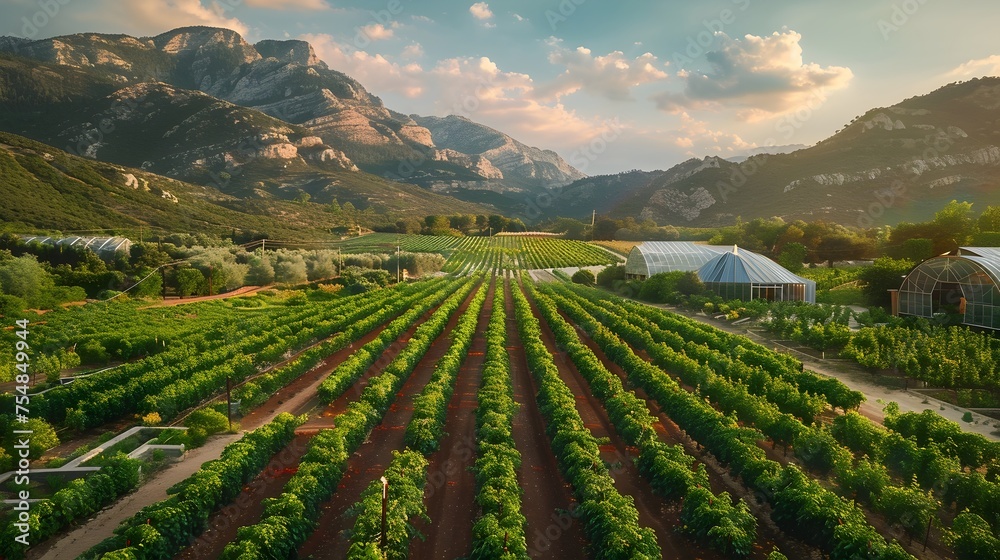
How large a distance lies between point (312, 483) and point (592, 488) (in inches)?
247

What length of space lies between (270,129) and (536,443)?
16759 cm

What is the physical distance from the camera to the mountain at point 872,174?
380 feet

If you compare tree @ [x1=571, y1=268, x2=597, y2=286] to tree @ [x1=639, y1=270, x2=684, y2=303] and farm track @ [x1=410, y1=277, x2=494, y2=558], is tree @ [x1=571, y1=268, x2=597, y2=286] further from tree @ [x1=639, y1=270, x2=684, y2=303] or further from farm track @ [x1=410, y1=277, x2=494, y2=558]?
farm track @ [x1=410, y1=277, x2=494, y2=558]

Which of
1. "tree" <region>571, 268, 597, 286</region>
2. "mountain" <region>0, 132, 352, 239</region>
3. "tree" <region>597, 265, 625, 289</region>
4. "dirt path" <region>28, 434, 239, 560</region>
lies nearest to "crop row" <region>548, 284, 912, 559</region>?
"dirt path" <region>28, 434, 239, 560</region>

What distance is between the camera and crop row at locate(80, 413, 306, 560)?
9.23 m

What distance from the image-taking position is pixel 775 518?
11.4 meters

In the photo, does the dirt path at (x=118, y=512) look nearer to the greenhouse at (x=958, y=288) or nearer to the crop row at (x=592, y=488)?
the crop row at (x=592, y=488)

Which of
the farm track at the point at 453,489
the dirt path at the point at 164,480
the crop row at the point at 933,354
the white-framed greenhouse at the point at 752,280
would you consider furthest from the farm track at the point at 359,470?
the white-framed greenhouse at the point at 752,280

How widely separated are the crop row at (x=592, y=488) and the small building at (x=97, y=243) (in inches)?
2271

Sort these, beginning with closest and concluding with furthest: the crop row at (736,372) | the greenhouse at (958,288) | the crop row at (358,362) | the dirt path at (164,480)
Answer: the dirt path at (164,480), the crop row at (736,372), the crop row at (358,362), the greenhouse at (958,288)

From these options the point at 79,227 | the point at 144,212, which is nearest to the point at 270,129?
the point at 144,212

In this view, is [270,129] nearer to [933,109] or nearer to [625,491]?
[625,491]

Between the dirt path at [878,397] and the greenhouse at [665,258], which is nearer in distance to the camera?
the dirt path at [878,397]

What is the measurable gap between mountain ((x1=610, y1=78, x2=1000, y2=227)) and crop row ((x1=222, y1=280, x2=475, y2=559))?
118129mm
